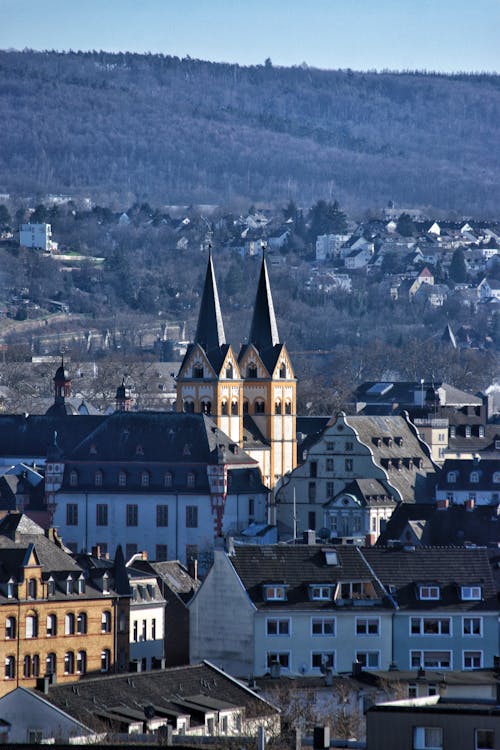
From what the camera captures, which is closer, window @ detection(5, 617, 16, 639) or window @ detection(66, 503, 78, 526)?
window @ detection(5, 617, 16, 639)

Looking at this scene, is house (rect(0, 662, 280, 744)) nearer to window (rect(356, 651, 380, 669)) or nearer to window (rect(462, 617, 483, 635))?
window (rect(356, 651, 380, 669))

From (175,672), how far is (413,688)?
7.35 m

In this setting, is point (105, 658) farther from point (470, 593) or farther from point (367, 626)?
point (470, 593)

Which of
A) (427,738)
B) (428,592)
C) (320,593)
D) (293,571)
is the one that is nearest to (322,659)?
(320,593)

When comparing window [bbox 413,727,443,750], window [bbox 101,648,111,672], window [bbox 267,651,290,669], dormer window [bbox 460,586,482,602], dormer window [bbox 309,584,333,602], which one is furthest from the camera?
window [bbox 101,648,111,672]

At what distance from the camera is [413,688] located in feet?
201

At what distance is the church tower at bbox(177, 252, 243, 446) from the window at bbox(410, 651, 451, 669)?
2520 inches

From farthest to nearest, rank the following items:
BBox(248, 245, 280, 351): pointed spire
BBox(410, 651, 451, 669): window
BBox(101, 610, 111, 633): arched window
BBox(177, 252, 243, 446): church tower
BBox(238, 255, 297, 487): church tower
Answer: BBox(248, 245, 280, 351): pointed spire, BBox(238, 255, 297, 487): church tower, BBox(177, 252, 243, 446): church tower, BBox(101, 610, 111, 633): arched window, BBox(410, 651, 451, 669): window

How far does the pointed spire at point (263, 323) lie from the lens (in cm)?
14725

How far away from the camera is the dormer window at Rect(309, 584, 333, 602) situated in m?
76.1

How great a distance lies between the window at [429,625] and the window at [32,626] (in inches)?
432

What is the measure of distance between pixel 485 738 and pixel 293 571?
33.6 m

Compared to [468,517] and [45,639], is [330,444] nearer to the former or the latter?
[468,517]

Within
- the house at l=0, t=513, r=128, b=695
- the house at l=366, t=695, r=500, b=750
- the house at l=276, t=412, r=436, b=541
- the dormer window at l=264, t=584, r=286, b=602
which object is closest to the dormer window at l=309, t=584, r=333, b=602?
the dormer window at l=264, t=584, r=286, b=602
